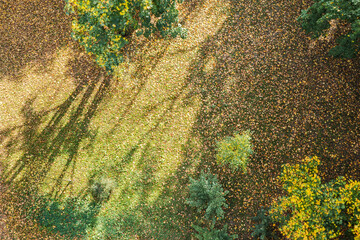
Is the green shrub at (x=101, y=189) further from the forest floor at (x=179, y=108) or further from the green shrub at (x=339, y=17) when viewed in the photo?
the green shrub at (x=339, y=17)

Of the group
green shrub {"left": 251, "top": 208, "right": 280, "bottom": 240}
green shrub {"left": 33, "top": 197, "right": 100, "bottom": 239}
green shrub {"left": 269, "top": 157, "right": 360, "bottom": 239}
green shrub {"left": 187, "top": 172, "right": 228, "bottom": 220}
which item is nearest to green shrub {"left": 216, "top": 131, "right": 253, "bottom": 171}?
green shrub {"left": 187, "top": 172, "right": 228, "bottom": 220}

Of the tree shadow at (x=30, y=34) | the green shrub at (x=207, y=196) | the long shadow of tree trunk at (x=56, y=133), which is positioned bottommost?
the green shrub at (x=207, y=196)

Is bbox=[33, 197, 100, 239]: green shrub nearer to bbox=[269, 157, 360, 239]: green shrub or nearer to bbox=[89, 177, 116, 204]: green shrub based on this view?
bbox=[89, 177, 116, 204]: green shrub

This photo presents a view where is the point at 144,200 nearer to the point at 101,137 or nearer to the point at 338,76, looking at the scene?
the point at 101,137

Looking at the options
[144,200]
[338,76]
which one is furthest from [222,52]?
[144,200]

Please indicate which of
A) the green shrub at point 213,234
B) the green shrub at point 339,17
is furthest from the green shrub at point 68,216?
the green shrub at point 339,17
